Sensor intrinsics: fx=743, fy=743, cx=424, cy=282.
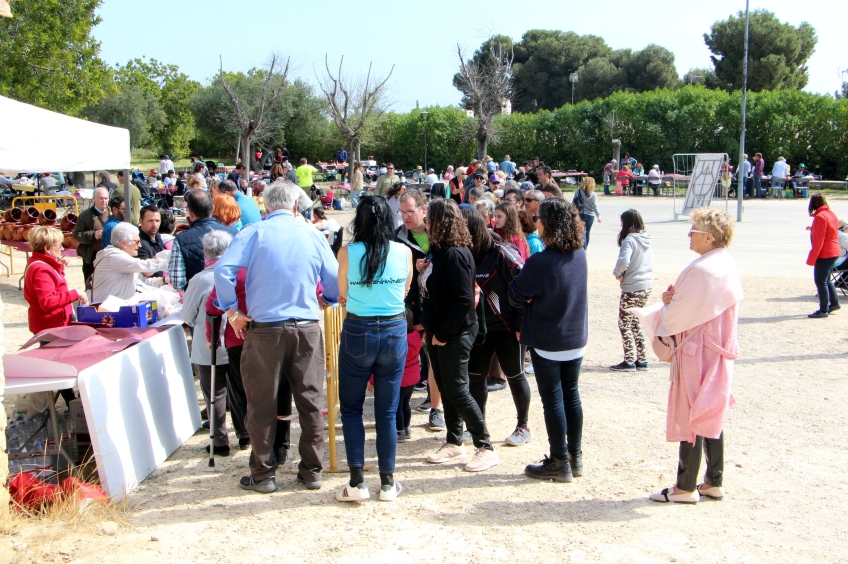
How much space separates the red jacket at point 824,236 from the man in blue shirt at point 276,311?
7.08m

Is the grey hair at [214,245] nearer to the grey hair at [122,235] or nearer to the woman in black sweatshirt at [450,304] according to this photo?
the woman in black sweatshirt at [450,304]

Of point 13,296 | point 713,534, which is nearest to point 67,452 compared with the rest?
point 713,534

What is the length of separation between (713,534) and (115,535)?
3.11m

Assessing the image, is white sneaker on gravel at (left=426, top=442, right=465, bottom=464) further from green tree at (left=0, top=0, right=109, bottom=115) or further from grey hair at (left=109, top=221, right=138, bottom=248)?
green tree at (left=0, top=0, right=109, bottom=115)

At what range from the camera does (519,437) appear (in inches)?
204

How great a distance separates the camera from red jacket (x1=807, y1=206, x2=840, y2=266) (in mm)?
9016

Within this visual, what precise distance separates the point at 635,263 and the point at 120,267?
14.9 feet

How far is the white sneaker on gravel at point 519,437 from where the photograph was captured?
17.0 feet

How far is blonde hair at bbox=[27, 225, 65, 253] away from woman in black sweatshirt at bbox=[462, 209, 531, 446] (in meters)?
3.56

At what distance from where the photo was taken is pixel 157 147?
170 feet

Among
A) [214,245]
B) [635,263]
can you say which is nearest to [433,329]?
[214,245]

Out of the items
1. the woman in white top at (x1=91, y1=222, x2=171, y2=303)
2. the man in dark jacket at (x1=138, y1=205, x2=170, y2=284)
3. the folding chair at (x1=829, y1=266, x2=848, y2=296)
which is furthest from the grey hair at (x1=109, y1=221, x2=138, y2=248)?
the folding chair at (x1=829, y1=266, x2=848, y2=296)

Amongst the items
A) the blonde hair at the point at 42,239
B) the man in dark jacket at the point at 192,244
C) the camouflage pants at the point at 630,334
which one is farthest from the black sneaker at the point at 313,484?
the camouflage pants at the point at 630,334

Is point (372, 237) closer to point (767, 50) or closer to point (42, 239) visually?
point (42, 239)
